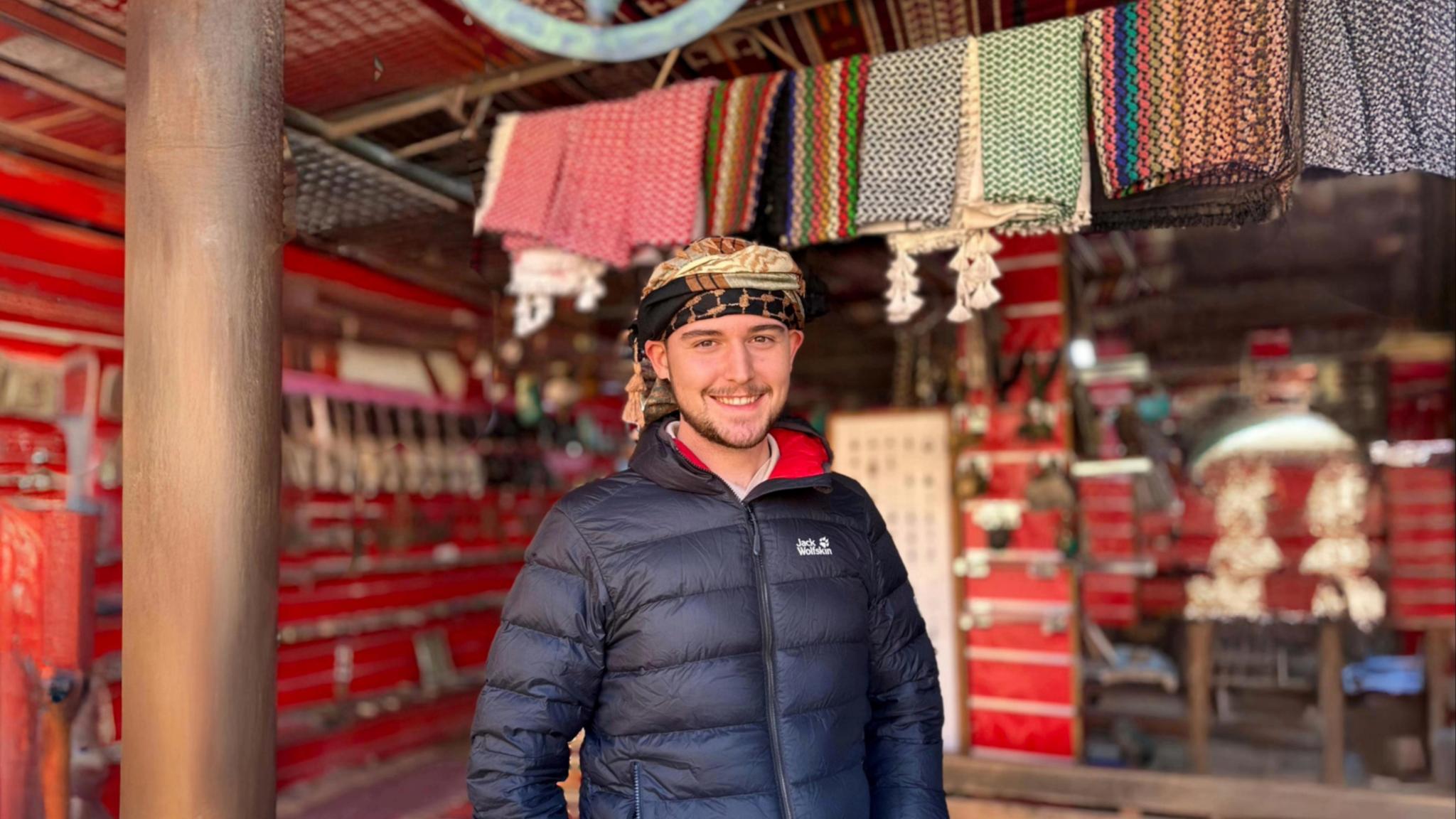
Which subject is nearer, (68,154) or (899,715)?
(899,715)

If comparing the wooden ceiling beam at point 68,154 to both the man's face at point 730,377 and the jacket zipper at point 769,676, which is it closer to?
the man's face at point 730,377

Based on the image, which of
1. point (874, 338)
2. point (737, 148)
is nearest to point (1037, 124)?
point (737, 148)

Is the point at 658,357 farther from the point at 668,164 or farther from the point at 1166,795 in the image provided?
the point at 1166,795

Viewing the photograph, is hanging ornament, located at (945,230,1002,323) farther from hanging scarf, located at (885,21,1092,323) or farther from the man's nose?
the man's nose

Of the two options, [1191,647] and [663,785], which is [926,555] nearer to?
[1191,647]

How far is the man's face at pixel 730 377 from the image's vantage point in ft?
5.94

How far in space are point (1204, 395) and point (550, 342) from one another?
5.15m

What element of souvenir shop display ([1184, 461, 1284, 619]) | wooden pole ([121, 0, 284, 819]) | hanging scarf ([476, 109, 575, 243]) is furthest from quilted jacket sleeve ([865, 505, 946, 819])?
souvenir shop display ([1184, 461, 1284, 619])

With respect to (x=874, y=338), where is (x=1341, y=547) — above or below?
below

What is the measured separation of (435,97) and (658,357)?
1950 millimetres

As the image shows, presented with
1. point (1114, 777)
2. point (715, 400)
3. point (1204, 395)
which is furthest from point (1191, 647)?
point (715, 400)

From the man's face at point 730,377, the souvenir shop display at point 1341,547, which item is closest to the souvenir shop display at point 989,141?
the man's face at point 730,377

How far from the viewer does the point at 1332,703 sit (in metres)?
4.23

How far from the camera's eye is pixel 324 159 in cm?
339
